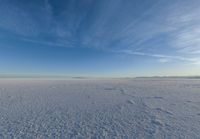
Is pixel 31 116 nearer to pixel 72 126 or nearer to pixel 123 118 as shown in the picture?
pixel 72 126

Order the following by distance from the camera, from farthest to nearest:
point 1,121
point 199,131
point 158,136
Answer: point 1,121, point 199,131, point 158,136

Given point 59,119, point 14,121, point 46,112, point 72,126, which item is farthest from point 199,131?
point 14,121

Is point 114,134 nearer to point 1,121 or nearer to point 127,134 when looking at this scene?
point 127,134

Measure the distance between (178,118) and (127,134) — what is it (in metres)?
3.07

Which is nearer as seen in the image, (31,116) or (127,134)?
(127,134)

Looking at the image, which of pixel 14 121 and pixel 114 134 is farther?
pixel 14 121

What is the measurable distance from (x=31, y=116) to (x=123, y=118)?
4398 mm

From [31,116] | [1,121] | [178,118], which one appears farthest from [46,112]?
[178,118]

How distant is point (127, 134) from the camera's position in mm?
4980

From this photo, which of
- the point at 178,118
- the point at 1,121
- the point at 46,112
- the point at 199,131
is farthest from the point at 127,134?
the point at 1,121

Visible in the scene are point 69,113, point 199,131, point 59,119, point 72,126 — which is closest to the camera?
point 199,131

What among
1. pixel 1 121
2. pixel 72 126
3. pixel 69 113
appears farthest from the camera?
pixel 69 113

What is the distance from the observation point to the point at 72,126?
18.6ft

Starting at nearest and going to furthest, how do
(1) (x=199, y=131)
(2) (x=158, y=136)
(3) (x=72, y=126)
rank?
(2) (x=158, y=136)
(1) (x=199, y=131)
(3) (x=72, y=126)
